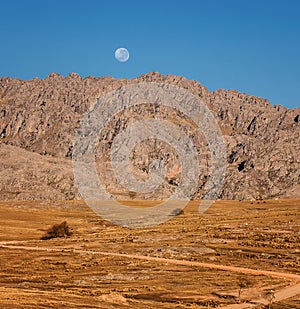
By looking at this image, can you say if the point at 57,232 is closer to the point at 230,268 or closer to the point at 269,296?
the point at 230,268

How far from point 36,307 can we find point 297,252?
5043 cm

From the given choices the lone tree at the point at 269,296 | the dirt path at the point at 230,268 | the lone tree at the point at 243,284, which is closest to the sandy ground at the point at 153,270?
the dirt path at the point at 230,268

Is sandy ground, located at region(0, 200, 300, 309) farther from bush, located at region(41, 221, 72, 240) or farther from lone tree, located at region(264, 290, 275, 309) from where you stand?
bush, located at region(41, 221, 72, 240)

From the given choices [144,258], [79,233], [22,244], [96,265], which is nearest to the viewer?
[96,265]

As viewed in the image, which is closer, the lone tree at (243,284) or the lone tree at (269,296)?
the lone tree at (269,296)

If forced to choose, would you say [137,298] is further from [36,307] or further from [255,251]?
[255,251]

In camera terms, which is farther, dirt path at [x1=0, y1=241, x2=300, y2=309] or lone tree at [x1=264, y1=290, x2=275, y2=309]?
dirt path at [x1=0, y1=241, x2=300, y2=309]

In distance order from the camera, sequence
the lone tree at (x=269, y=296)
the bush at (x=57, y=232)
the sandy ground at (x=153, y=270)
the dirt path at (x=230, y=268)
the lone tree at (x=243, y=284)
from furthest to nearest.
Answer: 1. the bush at (x=57, y=232)
2. the lone tree at (x=243, y=284)
3. the dirt path at (x=230, y=268)
4. the sandy ground at (x=153, y=270)
5. the lone tree at (x=269, y=296)

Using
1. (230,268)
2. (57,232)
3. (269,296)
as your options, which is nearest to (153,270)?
(230,268)

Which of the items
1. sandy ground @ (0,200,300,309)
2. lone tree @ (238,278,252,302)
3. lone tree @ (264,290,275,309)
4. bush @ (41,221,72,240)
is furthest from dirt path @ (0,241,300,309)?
bush @ (41,221,72,240)

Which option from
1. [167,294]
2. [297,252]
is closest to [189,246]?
[297,252]

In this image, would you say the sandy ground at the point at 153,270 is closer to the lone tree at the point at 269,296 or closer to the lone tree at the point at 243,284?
the lone tree at the point at 243,284

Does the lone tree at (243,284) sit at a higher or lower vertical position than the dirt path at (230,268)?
higher

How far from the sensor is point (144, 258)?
71688mm
